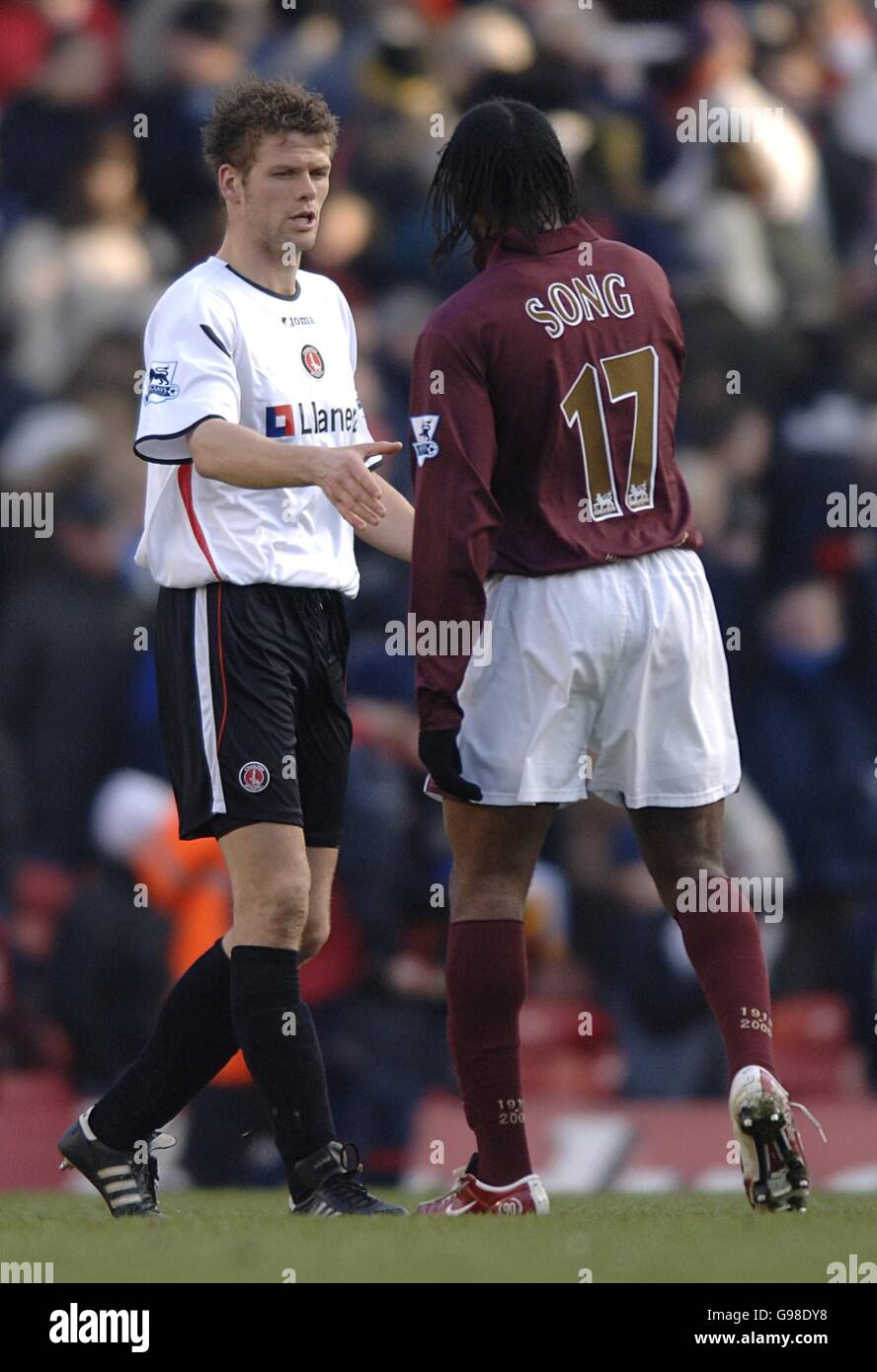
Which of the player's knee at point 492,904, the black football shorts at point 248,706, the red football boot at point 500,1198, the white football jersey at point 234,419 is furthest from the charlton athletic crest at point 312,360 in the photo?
the red football boot at point 500,1198

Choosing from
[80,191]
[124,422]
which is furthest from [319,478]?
[80,191]

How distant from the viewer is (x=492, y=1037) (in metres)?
4.64

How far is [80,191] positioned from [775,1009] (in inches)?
155

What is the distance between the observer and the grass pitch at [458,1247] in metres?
3.62

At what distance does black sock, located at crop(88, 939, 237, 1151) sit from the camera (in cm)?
487

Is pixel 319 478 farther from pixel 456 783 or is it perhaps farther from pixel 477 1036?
pixel 477 1036

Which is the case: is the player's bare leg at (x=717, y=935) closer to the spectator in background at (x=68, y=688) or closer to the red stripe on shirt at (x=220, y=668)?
the red stripe on shirt at (x=220, y=668)

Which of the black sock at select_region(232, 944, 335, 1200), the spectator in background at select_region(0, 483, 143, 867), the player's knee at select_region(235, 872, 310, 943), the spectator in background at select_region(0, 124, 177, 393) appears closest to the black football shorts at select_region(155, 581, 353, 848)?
the player's knee at select_region(235, 872, 310, 943)

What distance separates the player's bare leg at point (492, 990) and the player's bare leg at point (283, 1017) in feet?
0.69

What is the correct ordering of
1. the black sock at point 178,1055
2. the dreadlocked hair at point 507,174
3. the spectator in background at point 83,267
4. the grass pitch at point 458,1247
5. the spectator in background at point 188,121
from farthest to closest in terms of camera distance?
the spectator in background at point 188,121 → the spectator in background at point 83,267 → the black sock at point 178,1055 → the dreadlocked hair at point 507,174 → the grass pitch at point 458,1247

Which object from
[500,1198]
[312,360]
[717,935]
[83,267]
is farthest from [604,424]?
[83,267]

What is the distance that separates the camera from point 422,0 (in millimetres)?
10156

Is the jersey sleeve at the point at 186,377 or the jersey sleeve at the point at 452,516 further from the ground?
the jersey sleeve at the point at 186,377
